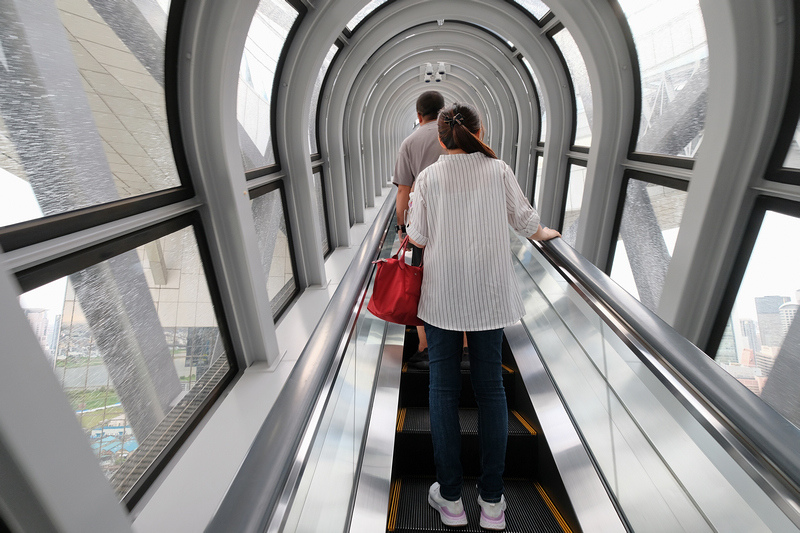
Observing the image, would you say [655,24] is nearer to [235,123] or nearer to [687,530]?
[235,123]

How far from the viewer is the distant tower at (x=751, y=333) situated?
258 cm

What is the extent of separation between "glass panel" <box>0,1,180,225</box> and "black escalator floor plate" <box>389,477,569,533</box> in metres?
2.25

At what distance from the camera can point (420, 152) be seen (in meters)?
3.36

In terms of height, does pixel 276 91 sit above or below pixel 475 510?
above

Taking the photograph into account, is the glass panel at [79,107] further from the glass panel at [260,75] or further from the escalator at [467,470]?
the escalator at [467,470]

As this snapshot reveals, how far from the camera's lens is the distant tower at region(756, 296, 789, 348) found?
2.46 meters

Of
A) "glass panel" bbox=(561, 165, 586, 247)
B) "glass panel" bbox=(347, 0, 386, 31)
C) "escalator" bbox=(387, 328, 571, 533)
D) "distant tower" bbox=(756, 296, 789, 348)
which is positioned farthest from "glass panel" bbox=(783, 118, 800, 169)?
"glass panel" bbox=(347, 0, 386, 31)

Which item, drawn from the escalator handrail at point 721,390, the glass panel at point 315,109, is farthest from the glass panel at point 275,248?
the escalator handrail at point 721,390

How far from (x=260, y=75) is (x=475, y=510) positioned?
3938 mm

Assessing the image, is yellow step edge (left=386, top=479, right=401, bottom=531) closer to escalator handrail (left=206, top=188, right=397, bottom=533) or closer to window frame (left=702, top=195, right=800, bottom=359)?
escalator handrail (left=206, top=188, right=397, bottom=533)

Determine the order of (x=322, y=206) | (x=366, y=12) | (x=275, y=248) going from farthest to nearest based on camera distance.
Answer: (x=322, y=206) → (x=366, y=12) → (x=275, y=248)

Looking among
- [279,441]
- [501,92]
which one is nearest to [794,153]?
[279,441]

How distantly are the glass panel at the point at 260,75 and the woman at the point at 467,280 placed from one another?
241 cm

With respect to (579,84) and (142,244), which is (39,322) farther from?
(579,84)
